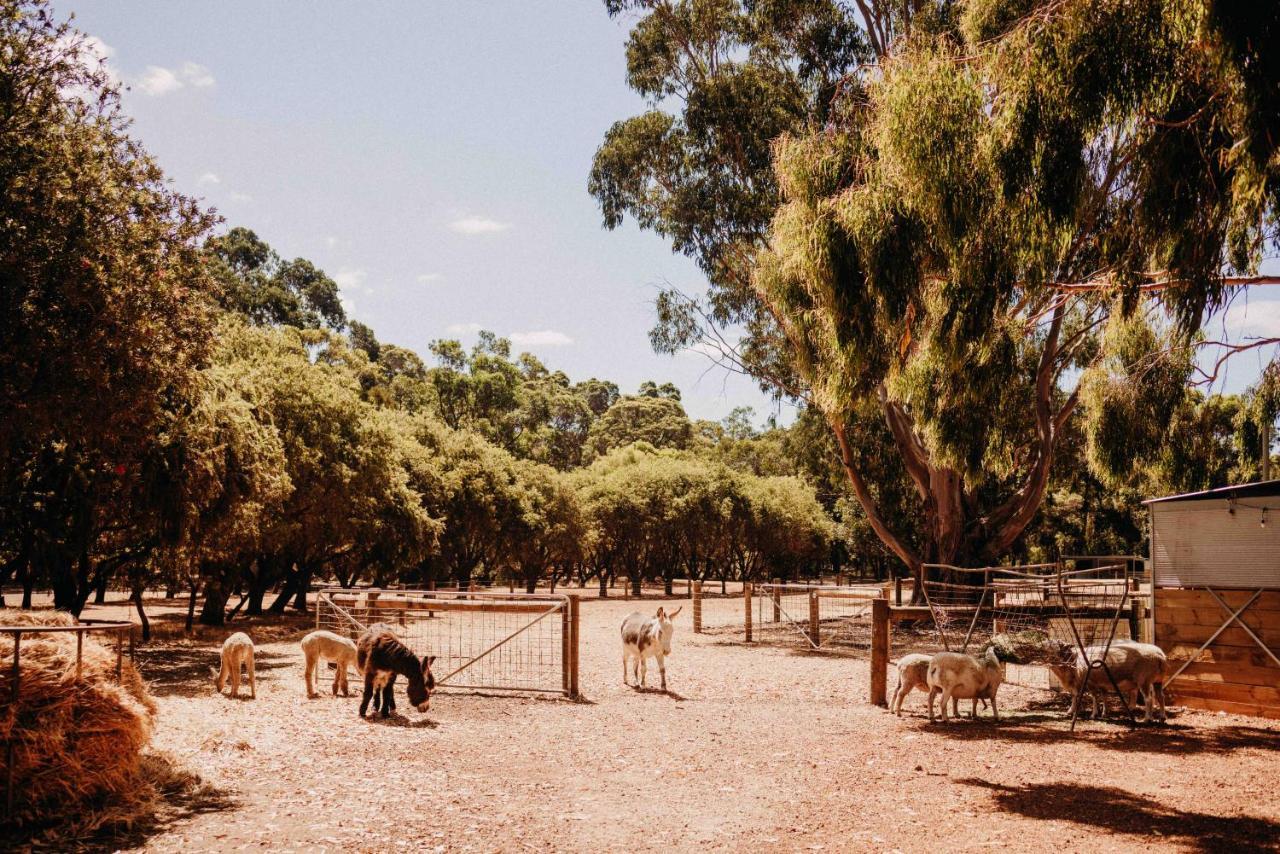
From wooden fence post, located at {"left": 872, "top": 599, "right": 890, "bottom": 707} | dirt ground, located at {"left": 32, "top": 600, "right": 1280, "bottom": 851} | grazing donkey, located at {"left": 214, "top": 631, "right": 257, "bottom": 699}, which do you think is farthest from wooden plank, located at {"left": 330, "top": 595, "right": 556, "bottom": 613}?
wooden fence post, located at {"left": 872, "top": 599, "right": 890, "bottom": 707}

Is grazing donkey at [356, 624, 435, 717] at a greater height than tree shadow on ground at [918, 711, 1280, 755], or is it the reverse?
grazing donkey at [356, 624, 435, 717]

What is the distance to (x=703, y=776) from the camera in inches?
309

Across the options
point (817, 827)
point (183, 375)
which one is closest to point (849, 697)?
point (817, 827)

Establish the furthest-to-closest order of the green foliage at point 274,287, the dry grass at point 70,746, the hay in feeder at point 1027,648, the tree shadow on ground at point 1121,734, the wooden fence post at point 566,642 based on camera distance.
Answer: the green foliage at point 274,287, the wooden fence post at point 566,642, the hay in feeder at point 1027,648, the tree shadow on ground at point 1121,734, the dry grass at point 70,746

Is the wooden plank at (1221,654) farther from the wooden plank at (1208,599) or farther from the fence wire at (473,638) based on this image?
the fence wire at (473,638)

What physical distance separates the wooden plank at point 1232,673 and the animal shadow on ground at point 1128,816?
4.25 metres

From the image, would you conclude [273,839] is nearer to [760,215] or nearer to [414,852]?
[414,852]

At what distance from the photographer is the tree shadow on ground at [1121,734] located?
8945mm

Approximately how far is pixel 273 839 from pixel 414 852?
0.98 metres

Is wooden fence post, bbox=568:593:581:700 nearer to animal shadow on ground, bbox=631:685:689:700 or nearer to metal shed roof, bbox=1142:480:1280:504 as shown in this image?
animal shadow on ground, bbox=631:685:689:700

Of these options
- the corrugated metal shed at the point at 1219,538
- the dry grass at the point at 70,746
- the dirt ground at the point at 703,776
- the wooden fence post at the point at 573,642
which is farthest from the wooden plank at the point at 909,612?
the dry grass at the point at 70,746

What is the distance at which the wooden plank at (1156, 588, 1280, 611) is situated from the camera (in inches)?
403

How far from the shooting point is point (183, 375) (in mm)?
12102

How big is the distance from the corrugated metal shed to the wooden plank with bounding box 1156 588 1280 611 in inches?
4.8
